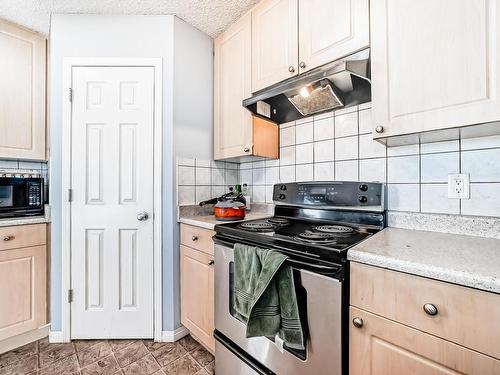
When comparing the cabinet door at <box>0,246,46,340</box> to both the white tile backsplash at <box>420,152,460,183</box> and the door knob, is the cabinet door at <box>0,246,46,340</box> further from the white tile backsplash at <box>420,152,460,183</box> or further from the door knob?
the white tile backsplash at <box>420,152,460,183</box>

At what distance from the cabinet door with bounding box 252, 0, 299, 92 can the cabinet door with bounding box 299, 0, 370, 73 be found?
0.20 ft

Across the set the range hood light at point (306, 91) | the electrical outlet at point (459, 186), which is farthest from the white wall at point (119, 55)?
the electrical outlet at point (459, 186)

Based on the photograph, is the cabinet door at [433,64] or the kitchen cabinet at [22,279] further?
the kitchen cabinet at [22,279]

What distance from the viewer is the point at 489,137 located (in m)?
1.07

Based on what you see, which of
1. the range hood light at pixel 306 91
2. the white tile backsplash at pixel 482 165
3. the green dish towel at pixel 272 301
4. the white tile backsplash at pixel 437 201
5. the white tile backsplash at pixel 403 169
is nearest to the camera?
the green dish towel at pixel 272 301

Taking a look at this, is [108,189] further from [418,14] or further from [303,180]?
[418,14]

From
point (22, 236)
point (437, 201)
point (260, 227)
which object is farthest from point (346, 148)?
point (22, 236)

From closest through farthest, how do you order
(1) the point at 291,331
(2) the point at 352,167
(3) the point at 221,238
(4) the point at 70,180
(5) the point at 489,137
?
1. (1) the point at 291,331
2. (5) the point at 489,137
3. (3) the point at 221,238
4. (2) the point at 352,167
5. (4) the point at 70,180

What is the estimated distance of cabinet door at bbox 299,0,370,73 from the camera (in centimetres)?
115

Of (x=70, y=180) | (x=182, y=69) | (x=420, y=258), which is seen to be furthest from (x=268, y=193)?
(x=70, y=180)

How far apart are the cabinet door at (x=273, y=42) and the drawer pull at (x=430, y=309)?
4.13 feet

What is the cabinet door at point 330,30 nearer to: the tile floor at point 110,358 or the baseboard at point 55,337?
the tile floor at point 110,358

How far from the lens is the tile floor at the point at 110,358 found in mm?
1470

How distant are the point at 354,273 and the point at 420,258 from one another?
8.0 inches
